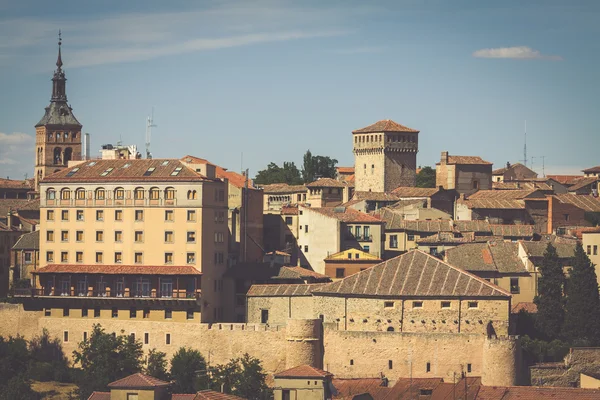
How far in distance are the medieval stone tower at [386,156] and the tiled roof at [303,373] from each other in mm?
51740

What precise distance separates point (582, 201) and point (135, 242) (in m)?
42.9

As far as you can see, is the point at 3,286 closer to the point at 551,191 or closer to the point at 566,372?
the point at 566,372

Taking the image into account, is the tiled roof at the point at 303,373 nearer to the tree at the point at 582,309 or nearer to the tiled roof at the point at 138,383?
the tiled roof at the point at 138,383

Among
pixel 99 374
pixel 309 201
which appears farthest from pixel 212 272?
pixel 309 201

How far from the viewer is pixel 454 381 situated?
78625 millimetres

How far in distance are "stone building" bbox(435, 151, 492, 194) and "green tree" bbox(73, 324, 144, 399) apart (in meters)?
46.3

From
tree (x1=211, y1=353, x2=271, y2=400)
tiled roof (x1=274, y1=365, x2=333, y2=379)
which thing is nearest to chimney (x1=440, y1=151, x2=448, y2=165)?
tree (x1=211, y1=353, x2=271, y2=400)

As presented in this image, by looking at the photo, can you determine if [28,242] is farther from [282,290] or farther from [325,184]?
[325,184]

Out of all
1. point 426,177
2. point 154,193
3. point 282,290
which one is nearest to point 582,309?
point 282,290

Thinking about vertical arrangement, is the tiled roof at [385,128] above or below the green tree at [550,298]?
above

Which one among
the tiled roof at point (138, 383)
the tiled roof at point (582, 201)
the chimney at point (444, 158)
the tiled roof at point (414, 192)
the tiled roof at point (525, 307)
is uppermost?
the chimney at point (444, 158)

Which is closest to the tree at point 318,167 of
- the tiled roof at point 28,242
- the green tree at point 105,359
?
the tiled roof at point 28,242

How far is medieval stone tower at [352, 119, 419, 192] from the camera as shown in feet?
417

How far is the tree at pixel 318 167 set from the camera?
481 ft
